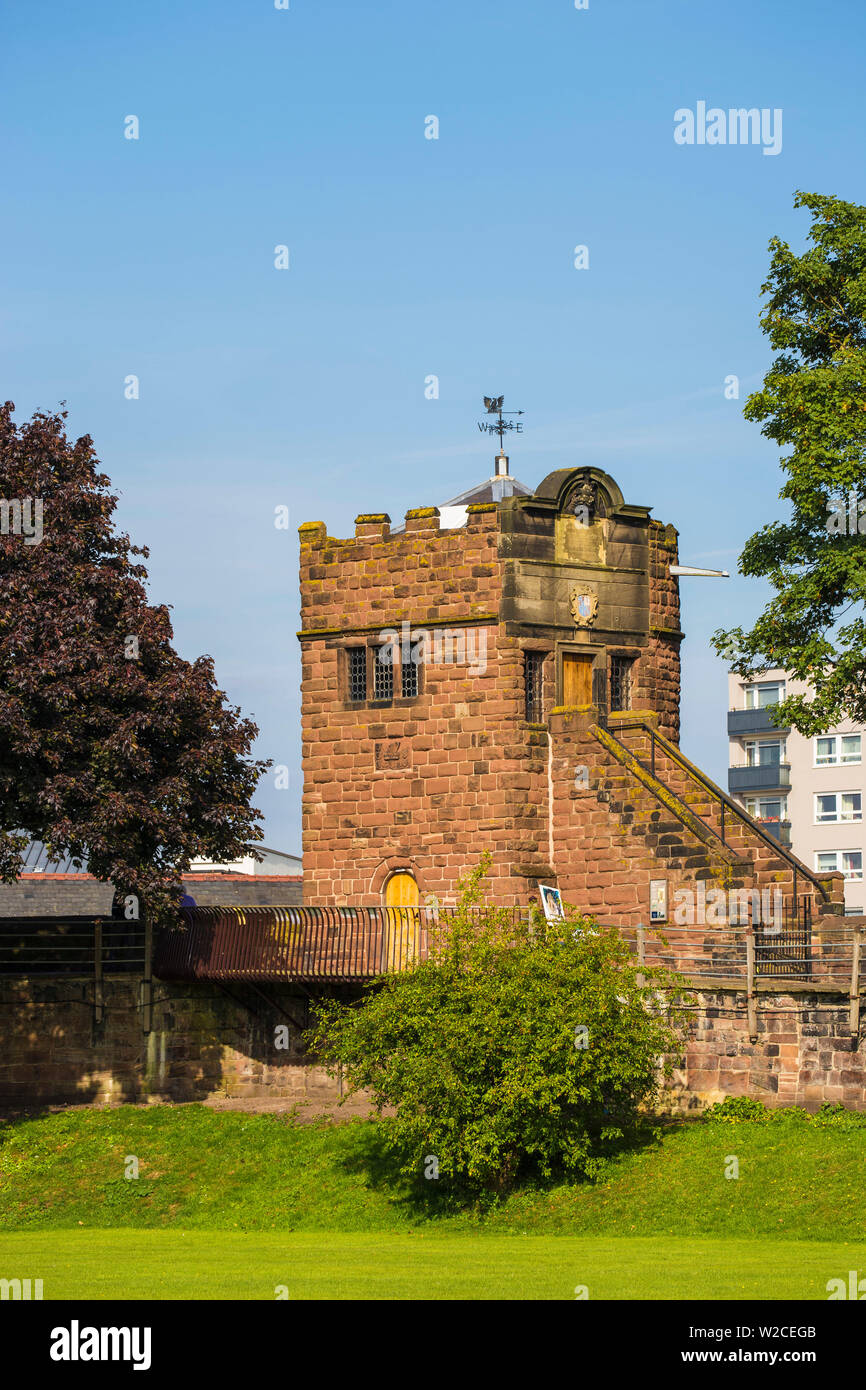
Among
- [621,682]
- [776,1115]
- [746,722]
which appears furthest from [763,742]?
[776,1115]

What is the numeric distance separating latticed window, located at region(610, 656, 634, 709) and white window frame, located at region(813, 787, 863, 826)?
141 feet

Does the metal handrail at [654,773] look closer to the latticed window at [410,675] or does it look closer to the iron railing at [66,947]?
the latticed window at [410,675]

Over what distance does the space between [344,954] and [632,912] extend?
5128 mm

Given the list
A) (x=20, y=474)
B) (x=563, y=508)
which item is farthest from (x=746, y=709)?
(x=20, y=474)

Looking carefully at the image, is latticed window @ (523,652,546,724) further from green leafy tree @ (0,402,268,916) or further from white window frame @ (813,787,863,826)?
white window frame @ (813,787,863,826)

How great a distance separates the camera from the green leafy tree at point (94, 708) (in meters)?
31.4

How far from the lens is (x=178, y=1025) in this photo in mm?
35406

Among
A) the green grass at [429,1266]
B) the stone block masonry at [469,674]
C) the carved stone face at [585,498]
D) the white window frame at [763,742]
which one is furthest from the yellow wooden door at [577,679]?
the white window frame at [763,742]

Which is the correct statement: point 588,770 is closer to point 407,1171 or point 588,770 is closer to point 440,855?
point 440,855

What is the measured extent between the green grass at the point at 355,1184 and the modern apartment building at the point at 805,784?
4769 centimetres

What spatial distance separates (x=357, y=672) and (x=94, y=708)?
284 inches

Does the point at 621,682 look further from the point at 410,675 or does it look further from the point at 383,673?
the point at 383,673

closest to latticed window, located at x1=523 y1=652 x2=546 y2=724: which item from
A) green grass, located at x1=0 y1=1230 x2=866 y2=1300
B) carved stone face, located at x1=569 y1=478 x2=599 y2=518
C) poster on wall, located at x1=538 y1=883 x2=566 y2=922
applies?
carved stone face, located at x1=569 y1=478 x2=599 y2=518

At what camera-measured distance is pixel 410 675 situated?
37188 millimetres
